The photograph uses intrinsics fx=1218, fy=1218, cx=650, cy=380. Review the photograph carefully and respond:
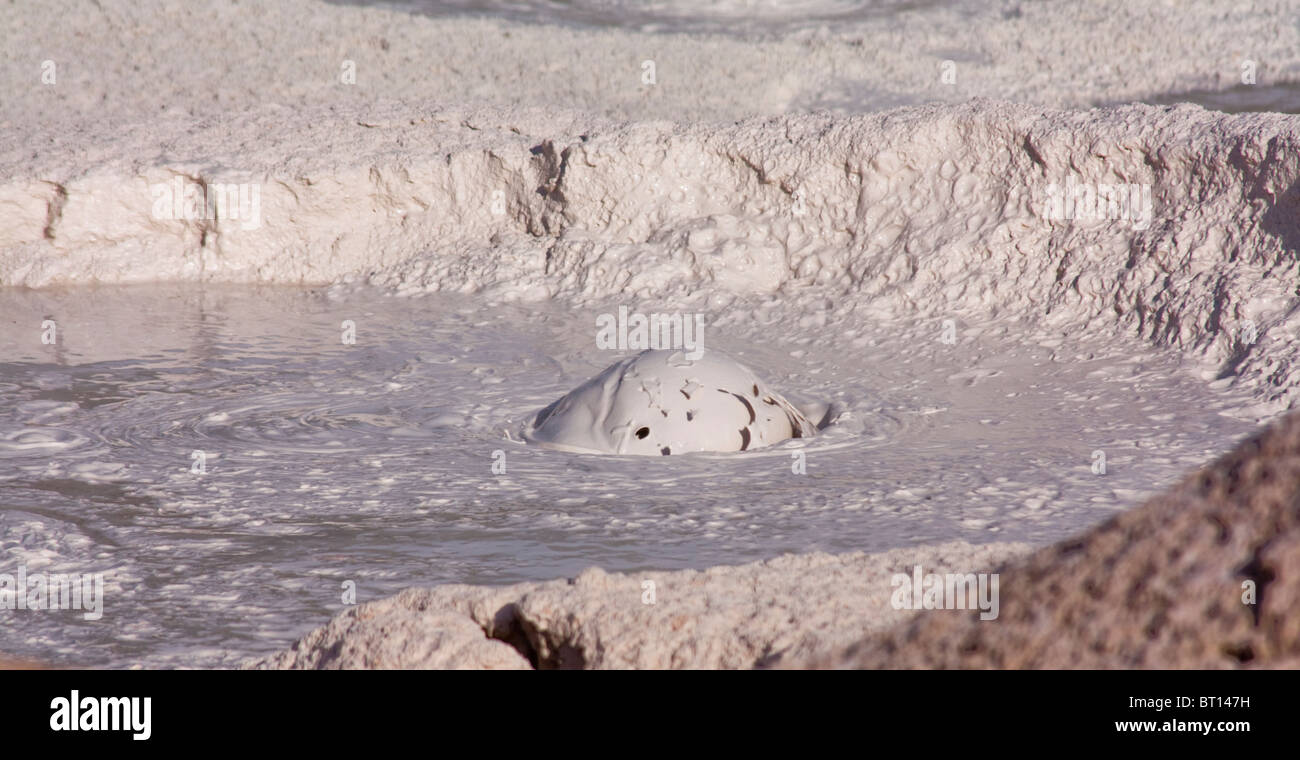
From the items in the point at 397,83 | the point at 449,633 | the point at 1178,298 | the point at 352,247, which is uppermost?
the point at 397,83

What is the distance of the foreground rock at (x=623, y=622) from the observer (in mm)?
1699

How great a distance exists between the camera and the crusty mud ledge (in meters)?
1.11

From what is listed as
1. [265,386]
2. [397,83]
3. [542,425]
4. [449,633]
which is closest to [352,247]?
[397,83]

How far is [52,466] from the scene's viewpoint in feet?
12.6

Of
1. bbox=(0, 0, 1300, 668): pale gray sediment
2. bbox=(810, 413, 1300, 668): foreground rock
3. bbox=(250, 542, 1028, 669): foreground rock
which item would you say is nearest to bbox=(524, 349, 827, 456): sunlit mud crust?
bbox=(0, 0, 1300, 668): pale gray sediment

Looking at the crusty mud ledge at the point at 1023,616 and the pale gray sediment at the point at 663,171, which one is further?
the pale gray sediment at the point at 663,171

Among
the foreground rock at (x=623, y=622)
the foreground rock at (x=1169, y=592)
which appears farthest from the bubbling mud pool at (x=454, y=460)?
the foreground rock at (x=1169, y=592)

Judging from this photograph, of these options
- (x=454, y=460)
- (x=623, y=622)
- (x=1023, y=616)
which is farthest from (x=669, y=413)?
(x=1023, y=616)

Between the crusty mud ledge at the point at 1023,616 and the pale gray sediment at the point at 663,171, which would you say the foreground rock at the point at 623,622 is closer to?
the crusty mud ledge at the point at 1023,616

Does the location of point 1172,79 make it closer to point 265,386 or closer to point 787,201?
point 787,201

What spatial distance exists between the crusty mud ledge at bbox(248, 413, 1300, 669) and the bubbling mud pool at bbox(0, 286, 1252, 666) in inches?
37.0

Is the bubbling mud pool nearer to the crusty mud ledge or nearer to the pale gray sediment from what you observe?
the pale gray sediment

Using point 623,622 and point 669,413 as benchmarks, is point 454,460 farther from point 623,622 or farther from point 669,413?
point 623,622
